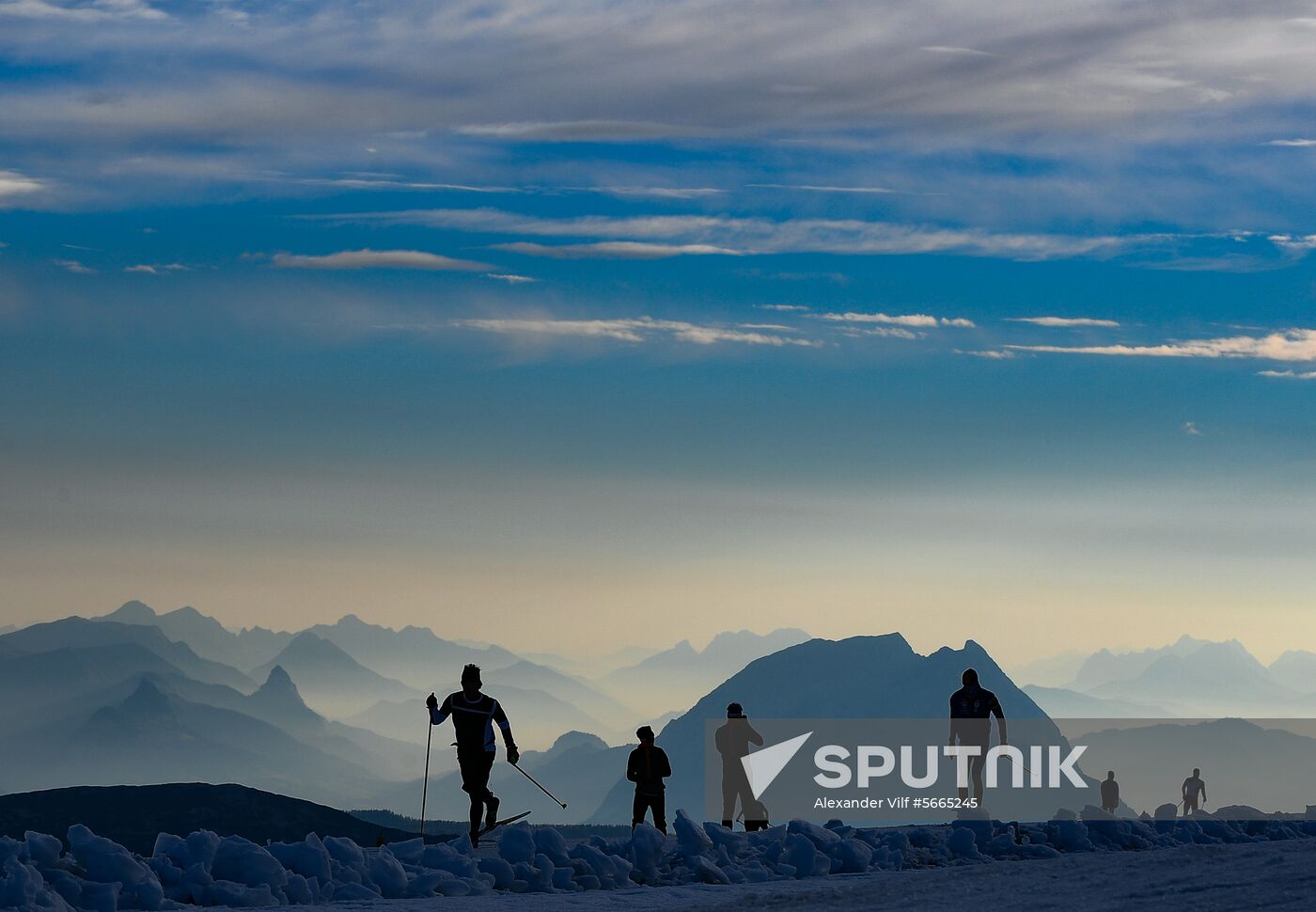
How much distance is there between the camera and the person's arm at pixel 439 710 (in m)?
17.3

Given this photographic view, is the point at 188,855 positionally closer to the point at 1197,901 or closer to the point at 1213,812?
the point at 1197,901

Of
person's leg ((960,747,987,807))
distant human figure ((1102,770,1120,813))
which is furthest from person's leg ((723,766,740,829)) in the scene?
distant human figure ((1102,770,1120,813))

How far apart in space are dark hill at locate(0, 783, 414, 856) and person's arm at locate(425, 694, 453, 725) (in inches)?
2564

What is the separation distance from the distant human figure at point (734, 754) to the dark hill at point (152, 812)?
6323cm

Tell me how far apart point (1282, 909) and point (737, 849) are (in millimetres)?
7016

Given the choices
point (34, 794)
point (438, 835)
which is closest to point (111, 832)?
point (34, 794)

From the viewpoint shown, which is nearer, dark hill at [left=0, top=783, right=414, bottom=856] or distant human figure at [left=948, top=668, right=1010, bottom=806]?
distant human figure at [left=948, top=668, right=1010, bottom=806]

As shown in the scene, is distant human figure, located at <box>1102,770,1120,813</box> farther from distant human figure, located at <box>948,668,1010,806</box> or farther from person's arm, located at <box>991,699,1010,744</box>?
person's arm, located at <box>991,699,1010,744</box>

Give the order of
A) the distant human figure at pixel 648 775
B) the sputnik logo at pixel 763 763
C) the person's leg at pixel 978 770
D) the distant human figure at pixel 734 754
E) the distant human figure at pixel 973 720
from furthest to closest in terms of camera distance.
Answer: the sputnik logo at pixel 763 763
the distant human figure at pixel 734 754
the person's leg at pixel 978 770
the distant human figure at pixel 973 720
the distant human figure at pixel 648 775

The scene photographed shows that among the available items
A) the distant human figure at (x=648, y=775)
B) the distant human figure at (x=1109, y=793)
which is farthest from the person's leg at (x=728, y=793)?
the distant human figure at (x=1109, y=793)

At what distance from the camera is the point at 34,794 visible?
304 feet

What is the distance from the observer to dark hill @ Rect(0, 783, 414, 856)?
296 ft

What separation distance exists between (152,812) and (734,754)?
9606 cm

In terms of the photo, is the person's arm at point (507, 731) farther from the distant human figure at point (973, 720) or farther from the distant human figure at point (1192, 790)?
the distant human figure at point (1192, 790)
